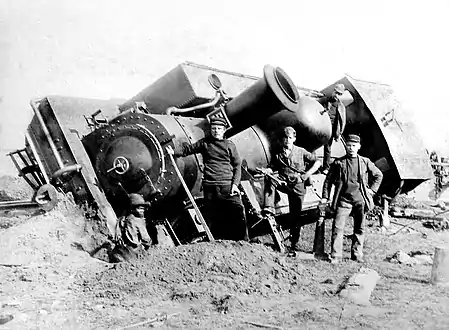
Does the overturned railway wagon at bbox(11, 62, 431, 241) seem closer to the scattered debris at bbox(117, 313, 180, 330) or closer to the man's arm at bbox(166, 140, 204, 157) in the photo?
the man's arm at bbox(166, 140, 204, 157)

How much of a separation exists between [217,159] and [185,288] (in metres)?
2.07

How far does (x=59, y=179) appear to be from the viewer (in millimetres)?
7508

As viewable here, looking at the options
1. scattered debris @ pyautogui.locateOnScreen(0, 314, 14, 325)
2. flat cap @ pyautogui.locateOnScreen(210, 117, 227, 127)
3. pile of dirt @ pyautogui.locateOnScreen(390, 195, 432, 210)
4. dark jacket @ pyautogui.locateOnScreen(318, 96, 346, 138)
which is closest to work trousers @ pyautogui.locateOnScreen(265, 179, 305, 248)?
flat cap @ pyautogui.locateOnScreen(210, 117, 227, 127)

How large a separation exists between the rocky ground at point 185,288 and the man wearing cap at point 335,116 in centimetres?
248

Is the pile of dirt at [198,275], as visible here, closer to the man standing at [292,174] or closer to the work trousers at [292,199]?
the work trousers at [292,199]

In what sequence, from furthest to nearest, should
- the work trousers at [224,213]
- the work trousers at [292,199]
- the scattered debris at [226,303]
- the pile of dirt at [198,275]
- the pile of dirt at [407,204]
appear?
the pile of dirt at [407,204], the work trousers at [292,199], the work trousers at [224,213], the pile of dirt at [198,275], the scattered debris at [226,303]

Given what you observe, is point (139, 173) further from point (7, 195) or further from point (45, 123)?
point (7, 195)

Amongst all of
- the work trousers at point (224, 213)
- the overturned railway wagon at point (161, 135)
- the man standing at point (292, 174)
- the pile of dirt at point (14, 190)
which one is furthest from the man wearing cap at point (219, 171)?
the pile of dirt at point (14, 190)

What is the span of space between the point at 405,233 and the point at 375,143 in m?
1.87

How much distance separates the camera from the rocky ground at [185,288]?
4.69 meters

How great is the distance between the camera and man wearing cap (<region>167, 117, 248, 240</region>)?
7039 mm

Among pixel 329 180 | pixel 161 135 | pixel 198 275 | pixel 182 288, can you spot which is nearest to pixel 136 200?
pixel 161 135

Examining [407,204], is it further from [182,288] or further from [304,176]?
[182,288]

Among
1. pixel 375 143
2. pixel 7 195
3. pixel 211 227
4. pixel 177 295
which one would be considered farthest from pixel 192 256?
pixel 7 195
